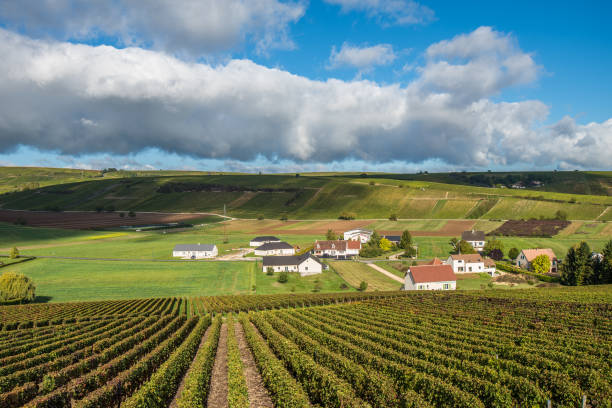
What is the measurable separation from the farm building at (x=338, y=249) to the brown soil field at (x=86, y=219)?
88999 millimetres

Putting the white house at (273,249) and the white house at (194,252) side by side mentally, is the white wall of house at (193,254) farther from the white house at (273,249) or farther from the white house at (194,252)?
the white house at (273,249)

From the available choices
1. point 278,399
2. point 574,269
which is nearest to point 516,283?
point 574,269

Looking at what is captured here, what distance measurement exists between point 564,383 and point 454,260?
2925 inches

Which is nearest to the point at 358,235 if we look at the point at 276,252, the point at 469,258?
the point at 276,252

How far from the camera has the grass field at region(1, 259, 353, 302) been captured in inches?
2675

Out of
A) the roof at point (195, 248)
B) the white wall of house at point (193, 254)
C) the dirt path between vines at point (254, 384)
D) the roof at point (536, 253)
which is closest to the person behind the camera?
the dirt path between vines at point (254, 384)

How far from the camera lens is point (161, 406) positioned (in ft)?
61.7

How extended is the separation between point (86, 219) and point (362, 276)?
151m

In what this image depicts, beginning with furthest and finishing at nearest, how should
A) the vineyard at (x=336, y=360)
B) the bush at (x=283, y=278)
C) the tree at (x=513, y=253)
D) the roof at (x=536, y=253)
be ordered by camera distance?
the tree at (x=513, y=253) → the roof at (x=536, y=253) → the bush at (x=283, y=278) → the vineyard at (x=336, y=360)

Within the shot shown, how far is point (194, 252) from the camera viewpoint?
102688 millimetres

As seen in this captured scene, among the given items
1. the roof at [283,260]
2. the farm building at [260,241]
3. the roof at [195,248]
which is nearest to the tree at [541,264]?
the roof at [283,260]

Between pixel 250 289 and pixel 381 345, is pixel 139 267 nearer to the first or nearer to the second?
pixel 250 289

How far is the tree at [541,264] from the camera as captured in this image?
80125 millimetres

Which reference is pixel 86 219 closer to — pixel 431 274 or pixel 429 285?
pixel 431 274
